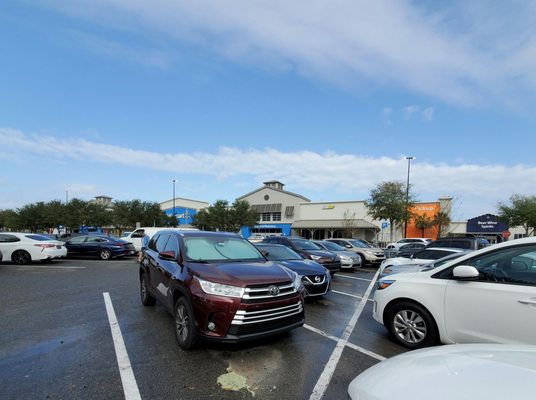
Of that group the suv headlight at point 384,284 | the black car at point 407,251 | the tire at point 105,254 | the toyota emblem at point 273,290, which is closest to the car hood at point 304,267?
the suv headlight at point 384,284

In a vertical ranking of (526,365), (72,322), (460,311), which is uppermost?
(526,365)

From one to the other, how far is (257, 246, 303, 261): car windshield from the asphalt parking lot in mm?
1840

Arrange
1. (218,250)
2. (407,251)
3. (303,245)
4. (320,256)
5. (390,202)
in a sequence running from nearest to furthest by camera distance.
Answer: (218,250), (320,256), (303,245), (407,251), (390,202)

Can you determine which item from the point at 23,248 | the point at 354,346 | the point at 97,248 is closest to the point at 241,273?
the point at 354,346

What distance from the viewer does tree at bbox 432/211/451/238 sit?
4219 centimetres

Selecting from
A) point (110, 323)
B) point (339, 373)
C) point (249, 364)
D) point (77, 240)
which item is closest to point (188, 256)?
point (249, 364)

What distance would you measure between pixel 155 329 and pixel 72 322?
169 cm

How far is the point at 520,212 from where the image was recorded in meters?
35.8

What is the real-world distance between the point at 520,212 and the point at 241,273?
41.9m

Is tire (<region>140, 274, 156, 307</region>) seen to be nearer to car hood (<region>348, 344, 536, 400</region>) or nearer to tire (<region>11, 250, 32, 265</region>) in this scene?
car hood (<region>348, 344, 536, 400</region>)

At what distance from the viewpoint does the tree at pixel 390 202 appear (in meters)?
35.1

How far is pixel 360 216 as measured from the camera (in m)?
47.9

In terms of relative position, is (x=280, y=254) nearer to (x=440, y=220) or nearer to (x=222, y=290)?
(x=222, y=290)

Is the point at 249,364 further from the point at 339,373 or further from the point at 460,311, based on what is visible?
the point at 460,311
